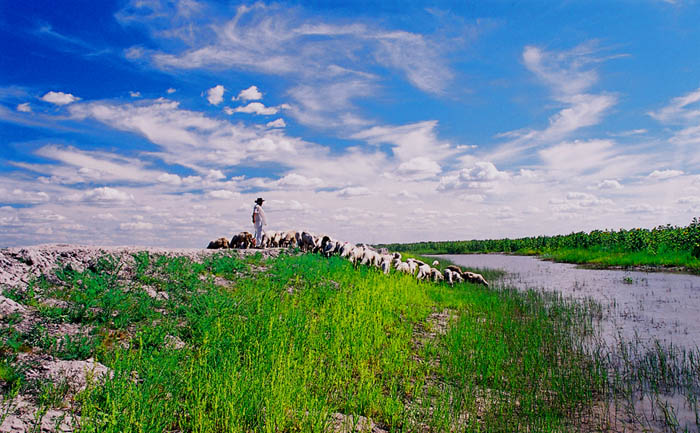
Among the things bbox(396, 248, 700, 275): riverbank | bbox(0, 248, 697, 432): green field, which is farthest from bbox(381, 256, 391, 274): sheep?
bbox(396, 248, 700, 275): riverbank

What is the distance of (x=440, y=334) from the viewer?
26.1 feet

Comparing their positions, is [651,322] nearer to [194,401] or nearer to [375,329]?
[375,329]

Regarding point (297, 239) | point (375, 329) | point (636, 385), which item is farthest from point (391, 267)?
point (636, 385)

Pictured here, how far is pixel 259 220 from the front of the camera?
1691 cm

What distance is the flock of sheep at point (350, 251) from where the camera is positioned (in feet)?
46.9

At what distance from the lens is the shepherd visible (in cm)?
1683

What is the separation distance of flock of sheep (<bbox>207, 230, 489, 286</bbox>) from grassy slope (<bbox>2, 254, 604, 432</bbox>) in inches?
171

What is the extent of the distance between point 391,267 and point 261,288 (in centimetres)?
688

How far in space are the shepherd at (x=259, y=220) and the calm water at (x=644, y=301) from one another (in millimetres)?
10529

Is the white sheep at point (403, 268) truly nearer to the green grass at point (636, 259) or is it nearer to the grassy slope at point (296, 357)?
the grassy slope at point (296, 357)

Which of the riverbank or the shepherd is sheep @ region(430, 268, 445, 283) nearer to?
→ the shepherd

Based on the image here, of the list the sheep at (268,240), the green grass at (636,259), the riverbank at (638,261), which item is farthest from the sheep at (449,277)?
the green grass at (636,259)

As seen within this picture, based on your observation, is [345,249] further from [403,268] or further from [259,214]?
[259,214]

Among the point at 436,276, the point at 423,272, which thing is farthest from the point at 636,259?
the point at 423,272
